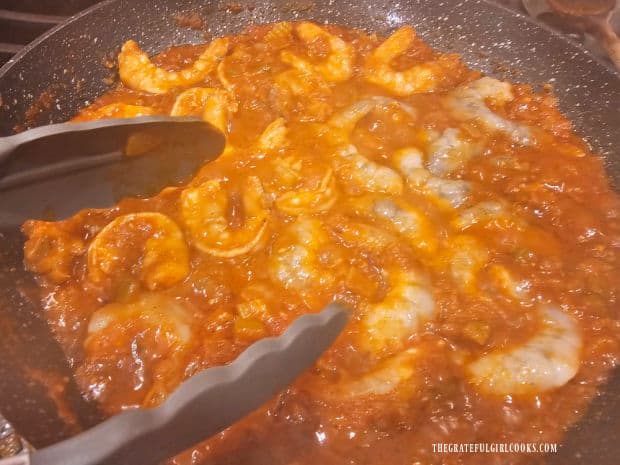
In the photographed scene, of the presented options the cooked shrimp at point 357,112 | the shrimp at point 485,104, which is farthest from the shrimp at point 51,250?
the shrimp at point 485,104

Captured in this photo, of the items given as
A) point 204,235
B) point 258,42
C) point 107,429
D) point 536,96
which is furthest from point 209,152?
point 536,96

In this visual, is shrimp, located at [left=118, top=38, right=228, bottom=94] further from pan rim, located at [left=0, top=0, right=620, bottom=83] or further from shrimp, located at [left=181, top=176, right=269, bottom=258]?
shrimp, located at [left=181, top=176, right=269, bottom=258]

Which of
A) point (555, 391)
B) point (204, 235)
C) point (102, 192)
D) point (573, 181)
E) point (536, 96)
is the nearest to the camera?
point (555, 391)

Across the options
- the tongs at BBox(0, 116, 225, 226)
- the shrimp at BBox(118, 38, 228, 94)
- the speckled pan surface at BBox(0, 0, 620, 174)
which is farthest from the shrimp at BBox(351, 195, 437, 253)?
the shrimp at BBox(118, 38, 228, 94)

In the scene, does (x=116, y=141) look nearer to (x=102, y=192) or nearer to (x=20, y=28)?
(x=102, y=192)

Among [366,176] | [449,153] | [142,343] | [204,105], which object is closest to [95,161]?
[142,343]

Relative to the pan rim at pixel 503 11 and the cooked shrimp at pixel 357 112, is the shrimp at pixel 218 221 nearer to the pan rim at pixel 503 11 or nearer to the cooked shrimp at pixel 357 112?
the cooked shrimp at pixel 357 112
